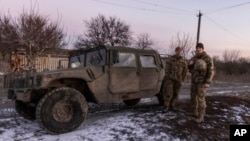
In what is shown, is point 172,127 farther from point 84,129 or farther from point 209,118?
point 84,129

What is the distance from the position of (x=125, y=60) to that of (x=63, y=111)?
221 centimetres

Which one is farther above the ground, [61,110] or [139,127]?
[61,110]

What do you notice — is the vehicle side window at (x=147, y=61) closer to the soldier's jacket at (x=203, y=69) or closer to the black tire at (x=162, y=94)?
the black tire at (x=162, y=94)

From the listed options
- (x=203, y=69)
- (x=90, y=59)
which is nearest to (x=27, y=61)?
(x=90, y=59)

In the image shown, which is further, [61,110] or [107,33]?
[107,33]

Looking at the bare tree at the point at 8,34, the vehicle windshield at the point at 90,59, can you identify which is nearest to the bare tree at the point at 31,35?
the bare tree at the point at 8,34

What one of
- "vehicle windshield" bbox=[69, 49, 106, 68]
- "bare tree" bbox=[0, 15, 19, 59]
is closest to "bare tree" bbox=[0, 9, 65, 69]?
"bare tree" bbox=[0, 15, 19, 59]

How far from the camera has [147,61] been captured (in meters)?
9.46

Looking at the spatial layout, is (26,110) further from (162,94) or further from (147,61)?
(162,94)

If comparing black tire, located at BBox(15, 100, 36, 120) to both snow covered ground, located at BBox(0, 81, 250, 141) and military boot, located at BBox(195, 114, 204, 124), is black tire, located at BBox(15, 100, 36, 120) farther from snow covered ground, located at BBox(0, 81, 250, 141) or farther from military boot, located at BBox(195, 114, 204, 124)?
military boot, located at BBox(195, 114, 204, 124)

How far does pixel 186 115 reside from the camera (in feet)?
27.6

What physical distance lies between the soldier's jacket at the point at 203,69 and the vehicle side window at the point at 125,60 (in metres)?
1.67

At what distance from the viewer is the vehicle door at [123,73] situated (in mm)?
8289

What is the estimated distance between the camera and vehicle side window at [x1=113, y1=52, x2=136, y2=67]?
845 cm
